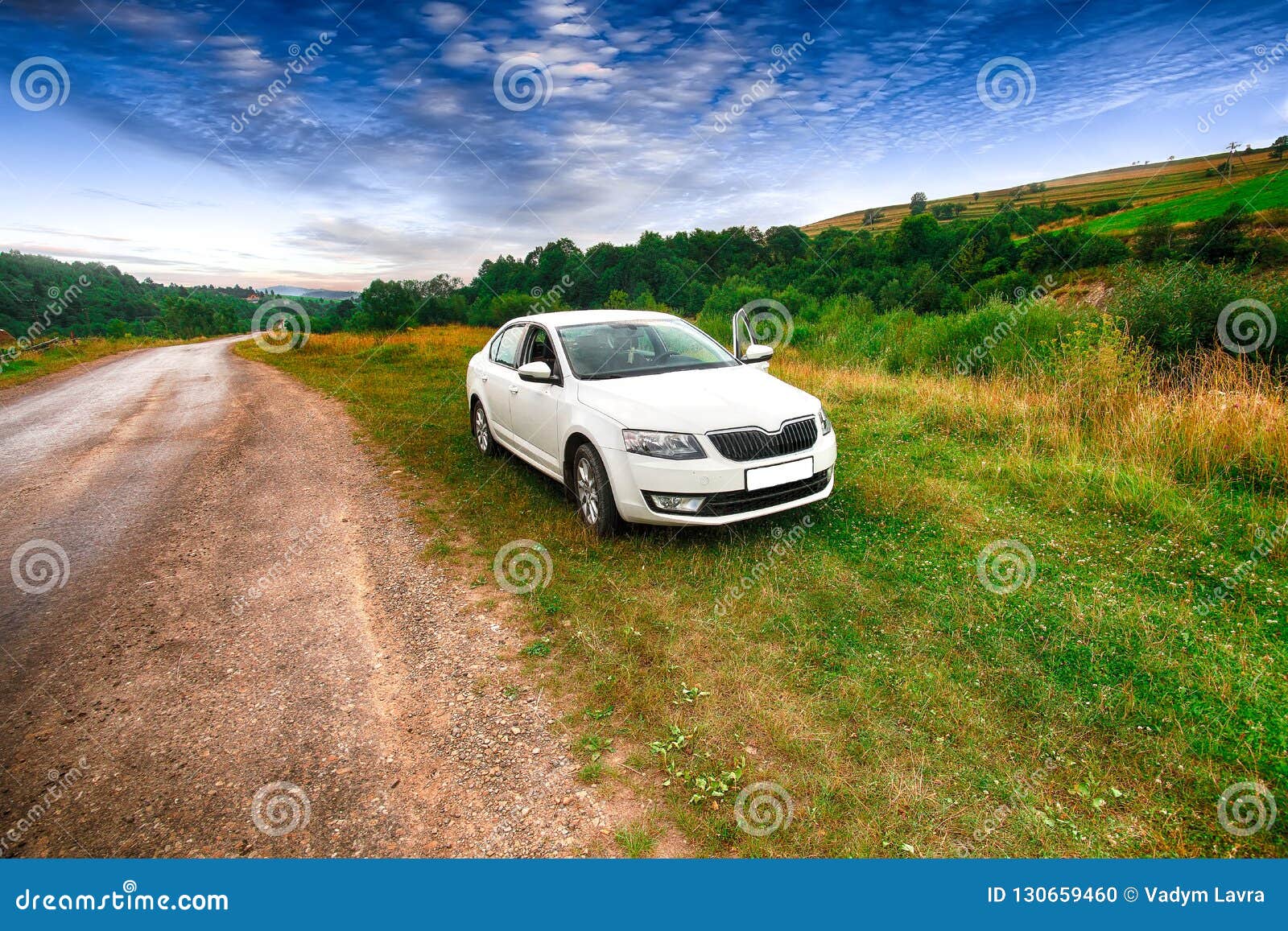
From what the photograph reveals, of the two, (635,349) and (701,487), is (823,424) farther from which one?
(635,349)

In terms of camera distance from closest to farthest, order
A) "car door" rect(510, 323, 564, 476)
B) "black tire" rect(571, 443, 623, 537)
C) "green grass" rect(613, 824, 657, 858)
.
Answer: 1. "green grass" rect(613, 824, 657, 858)
2. "black tire" rect(571, 443, 623, 537)
3. "car door" rect(510, 323, 564, 476)

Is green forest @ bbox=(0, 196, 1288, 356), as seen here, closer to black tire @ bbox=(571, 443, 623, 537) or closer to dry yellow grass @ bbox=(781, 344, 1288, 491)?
dry yellow grass @ bbox=(781, 344, 1288, 491)

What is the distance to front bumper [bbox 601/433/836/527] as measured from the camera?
4.27 meters

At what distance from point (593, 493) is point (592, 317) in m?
2.09

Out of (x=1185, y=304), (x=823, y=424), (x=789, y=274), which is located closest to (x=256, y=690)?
(x=823, y=424)

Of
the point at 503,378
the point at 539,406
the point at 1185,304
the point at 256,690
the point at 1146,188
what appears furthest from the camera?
the point at 1146,188

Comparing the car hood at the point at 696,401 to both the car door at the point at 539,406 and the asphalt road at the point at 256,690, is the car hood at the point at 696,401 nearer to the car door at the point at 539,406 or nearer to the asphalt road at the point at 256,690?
the car door at the point at 539,406

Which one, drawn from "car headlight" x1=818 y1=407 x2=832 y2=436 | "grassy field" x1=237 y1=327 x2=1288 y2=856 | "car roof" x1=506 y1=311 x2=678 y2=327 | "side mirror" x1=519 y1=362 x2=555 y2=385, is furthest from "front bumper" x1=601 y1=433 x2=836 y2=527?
"car roof" x1=506 y1=311 x2=678 y2=327

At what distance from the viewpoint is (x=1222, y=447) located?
18.3 feet

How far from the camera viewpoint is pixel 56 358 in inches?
818

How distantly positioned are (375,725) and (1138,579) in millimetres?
4786

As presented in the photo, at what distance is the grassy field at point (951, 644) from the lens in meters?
2.38

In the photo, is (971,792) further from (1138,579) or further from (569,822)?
(1138,579)

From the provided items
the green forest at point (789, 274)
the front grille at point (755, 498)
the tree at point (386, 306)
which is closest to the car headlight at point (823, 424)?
the front grille at point (755, 498)
